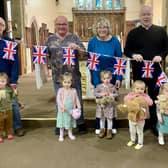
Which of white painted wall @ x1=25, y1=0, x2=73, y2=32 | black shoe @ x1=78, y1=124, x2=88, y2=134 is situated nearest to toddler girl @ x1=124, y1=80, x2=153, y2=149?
black shoe @ x1=78, y1=124, x2=88, y2=134

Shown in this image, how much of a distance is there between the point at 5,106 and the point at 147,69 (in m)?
1.68

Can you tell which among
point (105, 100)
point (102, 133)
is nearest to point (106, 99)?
point (105, 100)

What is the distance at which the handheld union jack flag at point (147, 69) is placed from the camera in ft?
9.39

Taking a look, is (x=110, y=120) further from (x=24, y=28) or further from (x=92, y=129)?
(x=24, y=28)

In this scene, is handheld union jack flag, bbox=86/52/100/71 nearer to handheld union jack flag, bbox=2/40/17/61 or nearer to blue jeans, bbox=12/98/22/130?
handheld union jack flag, bbox=2/40/17/61

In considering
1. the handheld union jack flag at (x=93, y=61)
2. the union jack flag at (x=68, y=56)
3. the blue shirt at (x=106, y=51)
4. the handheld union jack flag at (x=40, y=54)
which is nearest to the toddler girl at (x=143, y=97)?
the blue shirt at (x=106, y=51)

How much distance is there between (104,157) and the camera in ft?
8.41

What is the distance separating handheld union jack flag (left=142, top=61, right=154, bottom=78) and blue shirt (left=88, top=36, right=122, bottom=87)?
0.28 metres

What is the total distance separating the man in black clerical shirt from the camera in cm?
283

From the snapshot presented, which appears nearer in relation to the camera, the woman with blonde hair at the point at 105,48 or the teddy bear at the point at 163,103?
the teddy bear at the point at 163,103

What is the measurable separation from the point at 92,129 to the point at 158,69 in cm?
114

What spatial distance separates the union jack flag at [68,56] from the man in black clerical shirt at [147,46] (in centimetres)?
66

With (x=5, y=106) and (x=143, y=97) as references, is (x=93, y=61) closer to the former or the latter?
(x=143, y=97)

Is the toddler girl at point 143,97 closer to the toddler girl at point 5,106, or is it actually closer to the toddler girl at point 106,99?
the toddler girl at point 106,99
